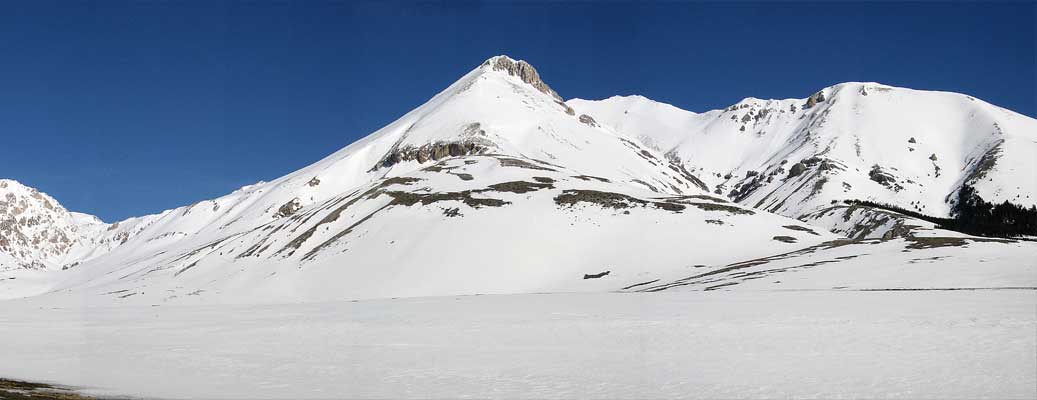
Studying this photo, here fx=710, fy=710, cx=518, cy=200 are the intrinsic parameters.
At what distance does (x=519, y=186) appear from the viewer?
119 metres

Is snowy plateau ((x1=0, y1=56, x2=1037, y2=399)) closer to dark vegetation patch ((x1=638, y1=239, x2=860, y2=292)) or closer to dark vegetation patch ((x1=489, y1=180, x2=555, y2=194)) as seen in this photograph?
dark vegetation patch ((x1=638, y1=239, x2=860, y2=292))

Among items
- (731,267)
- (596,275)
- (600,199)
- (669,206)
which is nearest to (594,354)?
(731,267)

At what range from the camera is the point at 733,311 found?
33.1m

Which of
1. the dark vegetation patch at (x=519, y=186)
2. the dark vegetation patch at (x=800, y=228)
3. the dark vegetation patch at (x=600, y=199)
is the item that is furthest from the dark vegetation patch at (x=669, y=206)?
the dark vegetation patch at (x=519, y=186)

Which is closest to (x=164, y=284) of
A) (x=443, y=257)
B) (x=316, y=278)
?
(x=316, y=278)

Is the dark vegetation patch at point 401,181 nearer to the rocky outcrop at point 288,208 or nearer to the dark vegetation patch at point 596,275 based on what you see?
the rocky outcrop at point 288,208

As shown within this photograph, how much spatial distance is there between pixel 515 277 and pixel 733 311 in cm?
4636

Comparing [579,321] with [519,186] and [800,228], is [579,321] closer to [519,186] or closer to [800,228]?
[800,228]

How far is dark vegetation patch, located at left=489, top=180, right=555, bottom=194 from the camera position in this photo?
116 m

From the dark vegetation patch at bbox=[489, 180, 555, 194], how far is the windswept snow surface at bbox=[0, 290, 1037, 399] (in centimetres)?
7894

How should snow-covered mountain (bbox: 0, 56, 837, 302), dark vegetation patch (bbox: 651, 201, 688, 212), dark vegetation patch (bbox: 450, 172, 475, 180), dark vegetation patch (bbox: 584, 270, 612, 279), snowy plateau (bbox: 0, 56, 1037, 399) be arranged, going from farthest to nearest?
1. dark vegetation patch (bbox: 450, 172, 475, 180)
2. dark vegetation patch (bbox: 651, 201, 688, 212)
3. snow-covered mountain (bbox: 0, 56, 837, 302)
4. dark vegetation patch (bbox: 584, 270, 612, 279)
5. snowy plateau (bbox: 0, 56, 1037, 399)

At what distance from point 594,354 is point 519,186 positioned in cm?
9615

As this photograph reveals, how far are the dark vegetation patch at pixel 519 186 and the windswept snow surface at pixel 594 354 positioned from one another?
78.9 meters

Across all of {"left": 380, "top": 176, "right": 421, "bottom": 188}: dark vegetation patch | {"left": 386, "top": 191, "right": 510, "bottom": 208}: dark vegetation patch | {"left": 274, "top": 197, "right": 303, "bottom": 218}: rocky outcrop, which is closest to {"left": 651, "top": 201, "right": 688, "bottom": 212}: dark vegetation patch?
{"left": 386, "top": 191, "right": 510, "bottom": 208}: dark vegetation patch
